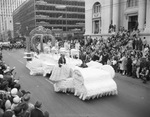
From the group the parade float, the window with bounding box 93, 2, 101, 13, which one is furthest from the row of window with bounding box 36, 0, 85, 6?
the parade float

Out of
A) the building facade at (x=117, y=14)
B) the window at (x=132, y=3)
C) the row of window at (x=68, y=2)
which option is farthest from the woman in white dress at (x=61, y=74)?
the row of window at (x=68, y=2)

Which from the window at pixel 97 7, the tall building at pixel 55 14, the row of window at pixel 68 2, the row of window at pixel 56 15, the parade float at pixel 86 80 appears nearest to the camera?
the parade float at pixel 86 80

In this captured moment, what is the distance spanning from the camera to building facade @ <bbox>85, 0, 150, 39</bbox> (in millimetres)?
24016

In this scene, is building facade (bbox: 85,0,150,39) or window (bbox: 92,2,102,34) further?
window (bbox: 92,2,102,34)

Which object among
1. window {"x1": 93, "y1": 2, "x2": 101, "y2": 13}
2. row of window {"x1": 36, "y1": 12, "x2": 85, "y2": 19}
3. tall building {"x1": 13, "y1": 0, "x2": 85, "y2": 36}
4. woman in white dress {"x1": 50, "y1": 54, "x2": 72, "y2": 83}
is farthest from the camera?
row of window {"x1": 36, "y1": 12, "x2": 85, "y2": 19}

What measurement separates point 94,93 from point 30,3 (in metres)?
75.7

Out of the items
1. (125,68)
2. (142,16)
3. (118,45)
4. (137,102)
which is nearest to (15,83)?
(137,102)

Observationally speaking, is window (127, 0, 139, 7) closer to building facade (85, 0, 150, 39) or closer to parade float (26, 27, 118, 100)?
building facade (85, 0, 150, 39)

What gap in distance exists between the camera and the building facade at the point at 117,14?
24.0 meters

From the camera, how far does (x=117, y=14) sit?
91.2 feet

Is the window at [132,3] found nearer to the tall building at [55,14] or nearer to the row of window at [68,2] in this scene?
the tall building at [55,14]

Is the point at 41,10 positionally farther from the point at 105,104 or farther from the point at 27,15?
the point at 105,104

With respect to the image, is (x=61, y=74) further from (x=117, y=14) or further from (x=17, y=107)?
(x=117, y=14)

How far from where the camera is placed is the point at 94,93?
7.18 meters
